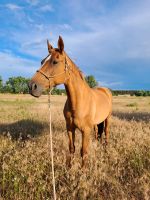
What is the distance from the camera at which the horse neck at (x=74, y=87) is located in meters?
6.01

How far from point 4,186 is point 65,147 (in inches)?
106

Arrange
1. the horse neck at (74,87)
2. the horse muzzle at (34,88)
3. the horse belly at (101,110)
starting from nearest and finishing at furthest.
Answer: the horse muzzle at (34,88)
the horse neck at (74,87)
the horse belly at (101,110)

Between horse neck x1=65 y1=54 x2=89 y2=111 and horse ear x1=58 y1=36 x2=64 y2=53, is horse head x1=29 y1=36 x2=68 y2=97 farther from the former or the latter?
horse neck x1=65 y1=54 x2=89 y2=111

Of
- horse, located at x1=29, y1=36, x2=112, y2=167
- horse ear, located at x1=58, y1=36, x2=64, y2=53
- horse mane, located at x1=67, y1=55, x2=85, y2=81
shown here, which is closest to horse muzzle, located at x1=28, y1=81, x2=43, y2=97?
horse, located at x1=29, y1=36, x2=112, y2=167

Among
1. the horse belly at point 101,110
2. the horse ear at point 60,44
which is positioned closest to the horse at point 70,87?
the horse ear at point 60,44

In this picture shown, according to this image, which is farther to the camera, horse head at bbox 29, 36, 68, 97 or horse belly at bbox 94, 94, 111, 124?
horse belly at bbox 94, 94, 111, 124

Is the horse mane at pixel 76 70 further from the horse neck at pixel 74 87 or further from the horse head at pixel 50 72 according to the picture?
the horse head at pixel 50 72

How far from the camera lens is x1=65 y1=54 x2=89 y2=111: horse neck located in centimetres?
601

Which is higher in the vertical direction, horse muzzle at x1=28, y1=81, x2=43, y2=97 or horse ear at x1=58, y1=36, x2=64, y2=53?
horse ear at x1=58, y1=36, x2=64, y2=53

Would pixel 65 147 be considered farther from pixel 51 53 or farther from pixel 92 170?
pixel 51 53

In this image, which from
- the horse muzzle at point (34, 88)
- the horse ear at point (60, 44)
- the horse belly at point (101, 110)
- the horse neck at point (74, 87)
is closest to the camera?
the horse muzzle at point (34, 88)

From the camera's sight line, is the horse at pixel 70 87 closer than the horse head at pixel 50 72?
No

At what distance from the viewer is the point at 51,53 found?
554 centimetres

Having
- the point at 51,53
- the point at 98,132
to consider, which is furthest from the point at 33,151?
the point at 98,132
